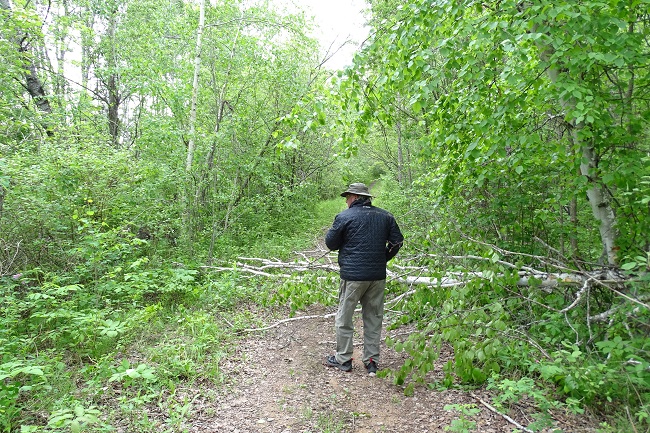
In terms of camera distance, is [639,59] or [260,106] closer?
[639,59]

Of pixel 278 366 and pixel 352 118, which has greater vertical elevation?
pixel 352 118

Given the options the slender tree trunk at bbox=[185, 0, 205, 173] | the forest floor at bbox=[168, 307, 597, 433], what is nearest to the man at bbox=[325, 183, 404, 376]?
the forest floor at bbox=[168, 307, 597, 433]

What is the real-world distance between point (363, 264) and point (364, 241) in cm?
29

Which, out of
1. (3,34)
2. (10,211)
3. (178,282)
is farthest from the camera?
(178,282)

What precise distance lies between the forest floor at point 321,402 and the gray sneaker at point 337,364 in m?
0.06

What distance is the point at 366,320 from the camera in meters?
4.72

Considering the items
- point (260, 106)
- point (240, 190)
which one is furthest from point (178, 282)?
point (260, 106)

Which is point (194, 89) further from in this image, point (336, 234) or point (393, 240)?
point (393, 240)

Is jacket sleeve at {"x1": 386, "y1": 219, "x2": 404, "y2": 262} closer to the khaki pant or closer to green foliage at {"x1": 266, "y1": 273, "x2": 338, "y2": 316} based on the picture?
the khaki pant

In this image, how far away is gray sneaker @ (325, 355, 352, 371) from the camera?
4.66 m

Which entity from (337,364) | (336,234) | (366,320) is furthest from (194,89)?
(337,364)

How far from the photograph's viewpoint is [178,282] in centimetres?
700

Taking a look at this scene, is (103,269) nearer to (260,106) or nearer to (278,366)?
(278,366)

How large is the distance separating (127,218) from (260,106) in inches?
207
